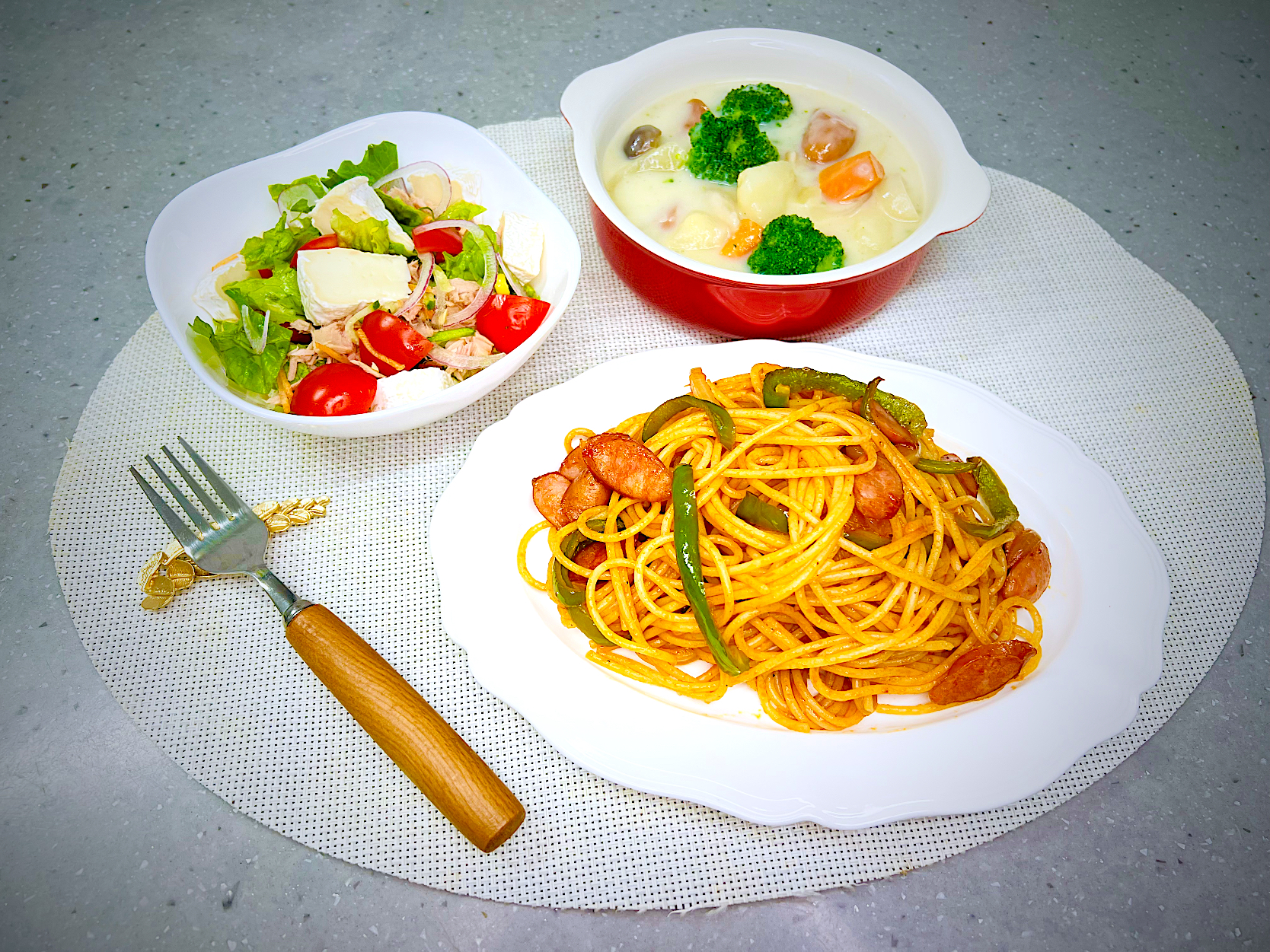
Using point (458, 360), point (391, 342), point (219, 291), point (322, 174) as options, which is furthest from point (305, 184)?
point (458, 360)

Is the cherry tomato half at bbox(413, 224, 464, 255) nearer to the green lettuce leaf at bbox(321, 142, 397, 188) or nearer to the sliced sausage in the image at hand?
the green lettuce leaf at bbox(321, 142, 397, 188)

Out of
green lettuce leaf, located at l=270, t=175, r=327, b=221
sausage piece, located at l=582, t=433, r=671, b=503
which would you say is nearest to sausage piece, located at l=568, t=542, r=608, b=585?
sausage piece, located at l=582, t=433, r=671, b=503

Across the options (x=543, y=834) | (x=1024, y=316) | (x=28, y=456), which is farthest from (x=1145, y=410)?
(x=28, y=456)

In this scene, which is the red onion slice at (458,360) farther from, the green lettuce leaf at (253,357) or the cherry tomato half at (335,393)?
the green lettuce leaf at (253,357)

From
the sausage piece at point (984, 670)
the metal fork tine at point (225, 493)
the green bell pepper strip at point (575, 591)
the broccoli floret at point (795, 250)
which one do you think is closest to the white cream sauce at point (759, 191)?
the broccoli floret at point (795, 250)

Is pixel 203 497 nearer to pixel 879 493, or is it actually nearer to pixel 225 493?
pixel 225 493

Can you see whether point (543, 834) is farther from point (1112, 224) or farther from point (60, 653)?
point (1112, 224)
